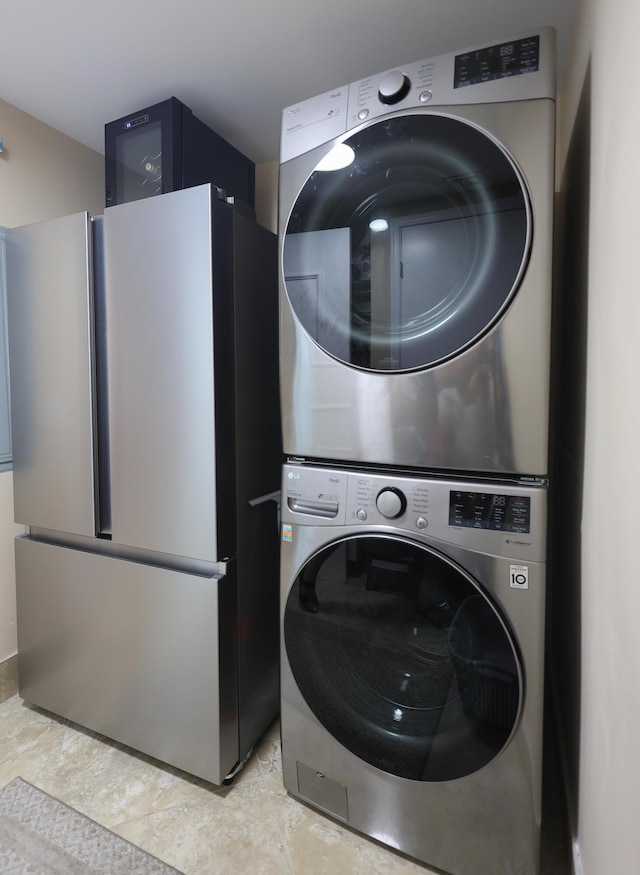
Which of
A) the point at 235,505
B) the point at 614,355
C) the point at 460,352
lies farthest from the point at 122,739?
the point at 614,355

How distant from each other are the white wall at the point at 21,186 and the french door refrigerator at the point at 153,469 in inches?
7.5

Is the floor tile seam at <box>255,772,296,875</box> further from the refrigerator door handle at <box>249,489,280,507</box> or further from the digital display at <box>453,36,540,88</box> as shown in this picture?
the digital display at <box>453,36,540,88</box>

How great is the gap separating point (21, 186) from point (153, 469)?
1400 millimetres

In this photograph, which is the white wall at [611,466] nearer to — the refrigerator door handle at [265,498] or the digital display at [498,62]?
the digital display at [498,62]

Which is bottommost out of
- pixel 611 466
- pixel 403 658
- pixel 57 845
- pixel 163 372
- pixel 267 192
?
pixel 57 845

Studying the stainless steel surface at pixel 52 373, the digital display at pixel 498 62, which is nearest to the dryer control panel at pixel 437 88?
the digital display at pixel 498 62

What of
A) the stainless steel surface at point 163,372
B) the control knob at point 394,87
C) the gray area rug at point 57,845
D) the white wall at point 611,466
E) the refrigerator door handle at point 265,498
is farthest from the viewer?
the refrigerator door handle at point 265,498

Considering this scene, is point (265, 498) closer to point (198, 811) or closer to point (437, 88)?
point (198, 811)

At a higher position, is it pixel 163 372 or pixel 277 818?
pixel 163 372

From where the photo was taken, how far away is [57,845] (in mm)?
1303

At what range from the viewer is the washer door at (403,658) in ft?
3.51

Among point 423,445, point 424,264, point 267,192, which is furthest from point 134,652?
point 267,192

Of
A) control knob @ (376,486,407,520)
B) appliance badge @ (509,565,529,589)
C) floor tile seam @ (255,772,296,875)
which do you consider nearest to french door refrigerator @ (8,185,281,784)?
floor tile seam @ (255,772,296,875)

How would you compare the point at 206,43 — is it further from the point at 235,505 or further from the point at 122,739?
the point at 122,739
